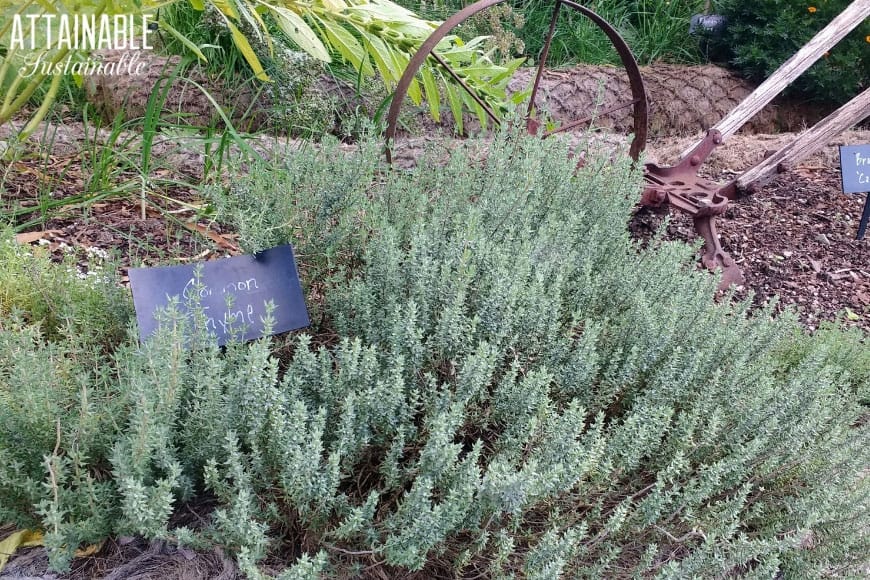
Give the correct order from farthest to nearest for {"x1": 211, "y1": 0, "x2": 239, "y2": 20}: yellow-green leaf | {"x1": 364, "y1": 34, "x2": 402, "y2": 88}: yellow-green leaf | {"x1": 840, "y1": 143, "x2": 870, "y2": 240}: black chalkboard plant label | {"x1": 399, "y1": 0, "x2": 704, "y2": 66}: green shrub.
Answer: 1. {"x1": 399, "y1": 0, "x2": 704, "y2": 66}: green shrub
2. {"x1": 840, "y1": 143, "x2": 870, "y2": 240}: black chalkboard plant label
3. {"x1": 364, "y1": 34, "x2": 402, "y2": 88}: yellow-green leaf
4. {"x1": 211, "y1": 0, "x2": 239, "y2": 20}: yellow-green leaf

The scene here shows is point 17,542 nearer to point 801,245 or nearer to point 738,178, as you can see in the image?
point 738,178

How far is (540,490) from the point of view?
1.12 m

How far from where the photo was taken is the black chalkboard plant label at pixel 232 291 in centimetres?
137

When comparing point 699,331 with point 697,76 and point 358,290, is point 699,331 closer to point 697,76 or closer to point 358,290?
point 358,290

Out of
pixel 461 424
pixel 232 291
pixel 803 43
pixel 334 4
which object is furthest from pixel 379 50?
pixel 803 43

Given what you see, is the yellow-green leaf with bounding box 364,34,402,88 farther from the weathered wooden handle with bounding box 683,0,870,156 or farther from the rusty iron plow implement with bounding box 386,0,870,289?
the weathered wooden handle with bounding box 683,0,870,156

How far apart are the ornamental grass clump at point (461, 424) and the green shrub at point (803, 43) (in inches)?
175

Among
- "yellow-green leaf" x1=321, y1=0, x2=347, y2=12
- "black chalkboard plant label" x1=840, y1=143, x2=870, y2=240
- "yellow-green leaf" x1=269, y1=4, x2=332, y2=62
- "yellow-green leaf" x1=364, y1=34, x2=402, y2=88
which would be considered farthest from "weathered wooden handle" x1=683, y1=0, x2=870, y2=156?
"yellow-green leaf" x1=269, y1=4, x2=332, y2=62

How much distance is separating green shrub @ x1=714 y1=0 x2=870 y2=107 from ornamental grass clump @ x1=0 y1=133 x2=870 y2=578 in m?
4.46

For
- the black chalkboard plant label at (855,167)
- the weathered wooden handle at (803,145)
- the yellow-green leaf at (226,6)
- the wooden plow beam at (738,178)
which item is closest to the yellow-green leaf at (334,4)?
the yellow-green leaf at (226,6)

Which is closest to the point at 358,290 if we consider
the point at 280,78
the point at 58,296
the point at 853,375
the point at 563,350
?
the point at 563,350

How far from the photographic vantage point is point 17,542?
3.94ft

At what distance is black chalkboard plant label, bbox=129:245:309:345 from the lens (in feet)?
4.48

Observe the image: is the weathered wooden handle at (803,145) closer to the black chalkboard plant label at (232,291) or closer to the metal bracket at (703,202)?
the metal bracket at (703,202)
